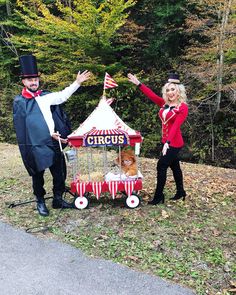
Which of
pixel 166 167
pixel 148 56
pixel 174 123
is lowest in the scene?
pixel 166 167

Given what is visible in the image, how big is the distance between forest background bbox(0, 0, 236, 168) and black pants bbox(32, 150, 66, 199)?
6271 millimetres

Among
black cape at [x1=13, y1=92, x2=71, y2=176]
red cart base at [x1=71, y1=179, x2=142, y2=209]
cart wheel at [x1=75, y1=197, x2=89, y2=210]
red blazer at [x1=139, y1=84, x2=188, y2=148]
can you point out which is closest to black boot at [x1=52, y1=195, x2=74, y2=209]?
cart wheel at [x1=75, y1=197, x2=89, y2=210]

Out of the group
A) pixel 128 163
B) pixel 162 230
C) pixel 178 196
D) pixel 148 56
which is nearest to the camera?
pixel 162 230

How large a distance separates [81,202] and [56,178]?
45 centimetres

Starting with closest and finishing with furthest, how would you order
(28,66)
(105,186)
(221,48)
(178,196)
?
(28,66) < (105,186) < (178,196) < (221,48)

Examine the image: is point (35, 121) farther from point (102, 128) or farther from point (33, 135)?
point (102, 128)

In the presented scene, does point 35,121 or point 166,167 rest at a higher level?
point 35,121

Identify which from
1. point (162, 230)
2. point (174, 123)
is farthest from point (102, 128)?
point (162, 230)

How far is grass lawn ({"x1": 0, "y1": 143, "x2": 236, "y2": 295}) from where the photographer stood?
135 inches

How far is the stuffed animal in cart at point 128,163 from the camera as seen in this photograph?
4797mm

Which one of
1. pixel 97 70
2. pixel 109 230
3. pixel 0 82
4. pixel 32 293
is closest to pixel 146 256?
pixel 109 230

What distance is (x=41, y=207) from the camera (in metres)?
4.74

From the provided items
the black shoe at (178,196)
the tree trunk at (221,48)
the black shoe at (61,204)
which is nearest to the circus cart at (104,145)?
the black shoe at (61,204)

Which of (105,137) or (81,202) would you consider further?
(81,202)
